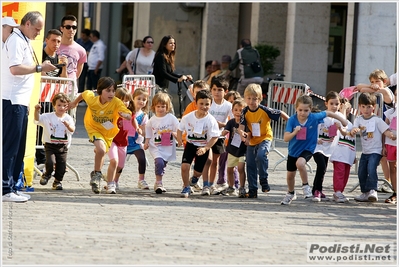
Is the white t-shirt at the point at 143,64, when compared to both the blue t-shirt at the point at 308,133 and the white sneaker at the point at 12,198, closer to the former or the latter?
the blue t-shirt at the point at 308,133

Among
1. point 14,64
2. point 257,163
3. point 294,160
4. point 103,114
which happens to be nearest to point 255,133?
point 257,163

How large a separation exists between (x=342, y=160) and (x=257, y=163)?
1046 millimetres

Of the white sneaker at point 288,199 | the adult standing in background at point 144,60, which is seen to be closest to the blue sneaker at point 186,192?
the white sneaker at point 288,199

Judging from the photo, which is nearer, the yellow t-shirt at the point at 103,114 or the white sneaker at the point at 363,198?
the yellow t-shirt at the point at 103,114

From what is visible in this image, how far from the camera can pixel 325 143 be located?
12859 millimetres

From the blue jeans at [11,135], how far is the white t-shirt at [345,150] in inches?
151

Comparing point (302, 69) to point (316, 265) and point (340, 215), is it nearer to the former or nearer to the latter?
point (340, 215)

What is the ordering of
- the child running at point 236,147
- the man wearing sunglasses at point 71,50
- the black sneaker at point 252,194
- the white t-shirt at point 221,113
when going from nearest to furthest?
the black sneaker at point 252,194 < the child running at point 236,147 < the white t-shirt at point 221,113 < the man wearing sunglasses at point 71,50

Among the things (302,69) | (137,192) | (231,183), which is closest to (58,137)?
(137,192)

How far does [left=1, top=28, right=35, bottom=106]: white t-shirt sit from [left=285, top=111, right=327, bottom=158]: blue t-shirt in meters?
3.20

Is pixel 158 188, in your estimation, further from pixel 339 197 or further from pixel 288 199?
pixel 339 197

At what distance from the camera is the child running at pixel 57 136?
41.7 feet

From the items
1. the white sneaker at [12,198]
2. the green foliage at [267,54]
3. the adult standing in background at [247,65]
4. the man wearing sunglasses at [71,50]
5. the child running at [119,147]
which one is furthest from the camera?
the green foliage at [267,54]

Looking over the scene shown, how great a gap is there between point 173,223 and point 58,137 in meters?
2.98
